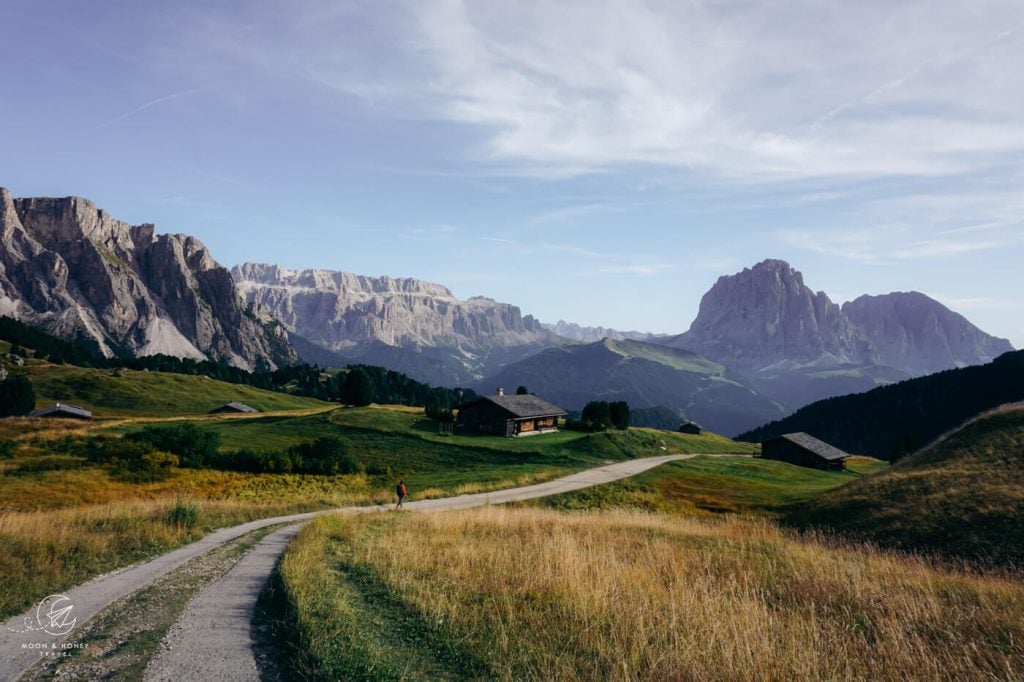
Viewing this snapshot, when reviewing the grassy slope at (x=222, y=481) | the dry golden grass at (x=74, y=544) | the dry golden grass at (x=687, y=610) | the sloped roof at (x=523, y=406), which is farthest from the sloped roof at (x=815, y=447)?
the dry golden grass at (x=74, y=544)

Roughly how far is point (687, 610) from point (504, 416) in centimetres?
7667

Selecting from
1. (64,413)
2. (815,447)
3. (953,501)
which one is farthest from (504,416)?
(64,413)

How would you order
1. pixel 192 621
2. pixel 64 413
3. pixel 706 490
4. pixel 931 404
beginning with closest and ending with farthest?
pixel 192 621
pixel 706 490
pixel 64 413
pixel 931 404

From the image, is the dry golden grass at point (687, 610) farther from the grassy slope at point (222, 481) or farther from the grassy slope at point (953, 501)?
the grassy slope at point (953, 501)

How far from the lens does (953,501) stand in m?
29.1

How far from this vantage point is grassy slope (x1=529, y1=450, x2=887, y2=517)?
42.0 m

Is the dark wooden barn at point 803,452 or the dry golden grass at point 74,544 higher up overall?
the dry golden grass at point 74,544

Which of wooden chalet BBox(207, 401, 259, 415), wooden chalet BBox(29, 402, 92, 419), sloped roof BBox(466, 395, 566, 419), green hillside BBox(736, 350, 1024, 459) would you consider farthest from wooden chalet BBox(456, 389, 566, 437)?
green hillside BBox(736, 350, 1024, 459)

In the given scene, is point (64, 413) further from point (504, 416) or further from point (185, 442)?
point (504, 416)

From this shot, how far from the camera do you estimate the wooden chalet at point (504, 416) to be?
85.4 meters

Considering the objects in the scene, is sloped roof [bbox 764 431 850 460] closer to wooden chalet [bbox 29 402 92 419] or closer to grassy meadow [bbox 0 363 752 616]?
grassy meadow [bbox 0 363 752 616]

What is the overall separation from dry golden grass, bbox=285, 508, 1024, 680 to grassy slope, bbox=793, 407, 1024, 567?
12573mm

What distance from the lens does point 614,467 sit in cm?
6253

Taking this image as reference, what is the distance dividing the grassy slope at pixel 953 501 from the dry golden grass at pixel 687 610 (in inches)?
495
